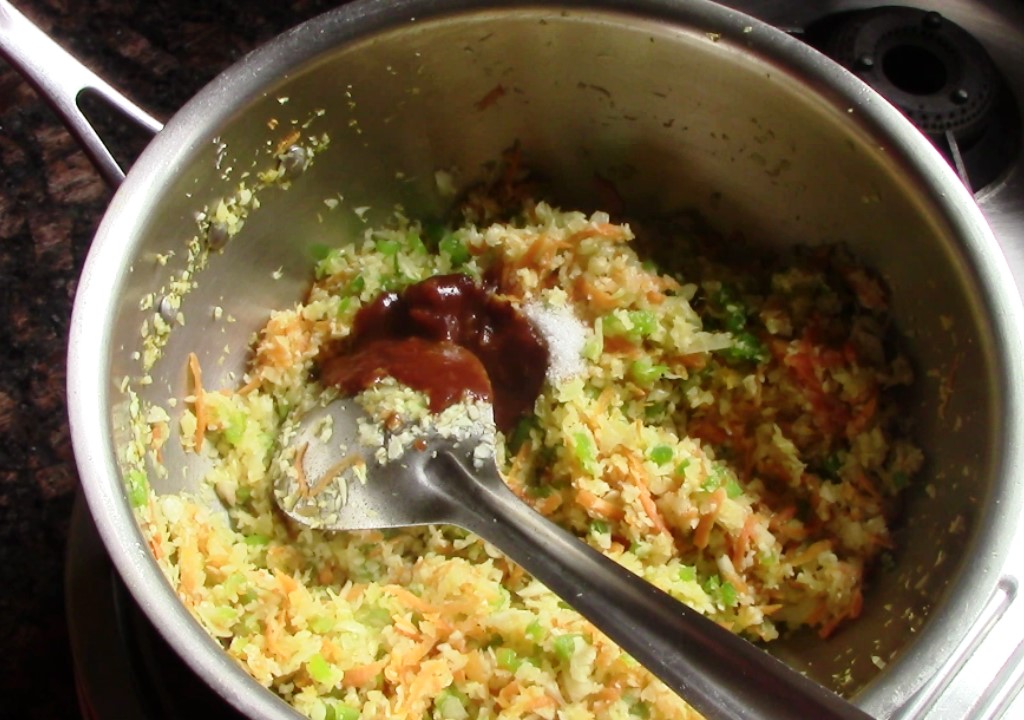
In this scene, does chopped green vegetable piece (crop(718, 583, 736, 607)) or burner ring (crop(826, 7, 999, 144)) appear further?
burner ring (crop(826, 7, 999, 144))

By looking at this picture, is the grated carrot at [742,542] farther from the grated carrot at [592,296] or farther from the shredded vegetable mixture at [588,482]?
the grated carrot at [592,296]

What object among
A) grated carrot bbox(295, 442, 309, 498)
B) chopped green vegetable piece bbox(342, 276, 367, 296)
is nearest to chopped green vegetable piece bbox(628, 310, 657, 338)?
chopped green vegetable piece bbox(342, 276, 367, 296)

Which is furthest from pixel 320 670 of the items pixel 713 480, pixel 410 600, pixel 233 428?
pixel 713 480

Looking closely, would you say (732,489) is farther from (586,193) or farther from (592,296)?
(586,193)

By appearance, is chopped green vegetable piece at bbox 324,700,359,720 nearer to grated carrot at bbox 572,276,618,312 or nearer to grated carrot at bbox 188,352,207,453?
grated carrot at bbox 188,352,207,453

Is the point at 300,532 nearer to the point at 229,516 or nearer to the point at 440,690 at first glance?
the point at 229,516

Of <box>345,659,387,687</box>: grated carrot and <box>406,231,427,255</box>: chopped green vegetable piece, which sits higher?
<box>406,231,427,255</box>: chopped green vegetable piece

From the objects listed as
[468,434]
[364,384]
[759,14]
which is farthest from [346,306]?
[759,14]

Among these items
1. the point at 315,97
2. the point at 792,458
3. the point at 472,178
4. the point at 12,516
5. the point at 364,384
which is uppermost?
the point at 315,97
